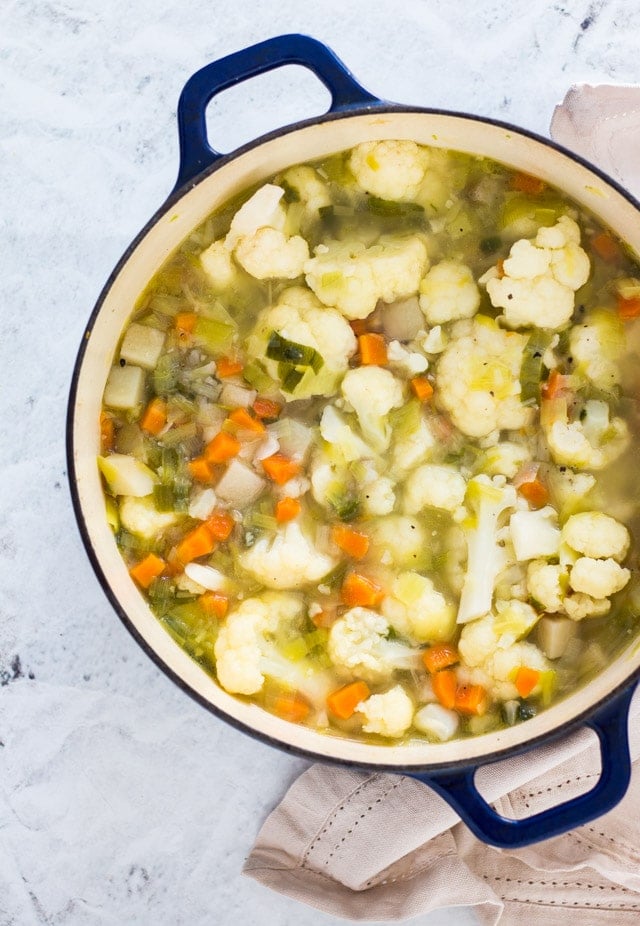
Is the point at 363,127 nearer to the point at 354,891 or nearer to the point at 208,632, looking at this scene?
the point at 208,632

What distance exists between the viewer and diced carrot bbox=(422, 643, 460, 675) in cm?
224

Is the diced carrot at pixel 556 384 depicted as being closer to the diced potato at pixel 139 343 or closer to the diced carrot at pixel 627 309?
the diced carrot at pixel 627 309

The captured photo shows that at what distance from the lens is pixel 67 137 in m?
2.45

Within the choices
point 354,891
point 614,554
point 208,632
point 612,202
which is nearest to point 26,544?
point 208,632

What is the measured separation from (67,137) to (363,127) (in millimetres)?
786

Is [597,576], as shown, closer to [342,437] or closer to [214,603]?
[342,437]

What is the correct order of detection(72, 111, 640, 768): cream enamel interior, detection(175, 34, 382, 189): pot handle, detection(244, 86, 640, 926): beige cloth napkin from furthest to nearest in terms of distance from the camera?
detection(244, 86, 640, 926): beige cloth napkin < detection(72, 111, 640, 768): cream enamel interior < detection(175, 34, 382, 189): pot handle

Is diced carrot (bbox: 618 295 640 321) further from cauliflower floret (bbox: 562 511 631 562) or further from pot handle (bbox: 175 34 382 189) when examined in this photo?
pot handle (bbox: 175 34 382 189)

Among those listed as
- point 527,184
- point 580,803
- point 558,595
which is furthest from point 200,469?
point 580,803

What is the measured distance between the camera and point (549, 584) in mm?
2182

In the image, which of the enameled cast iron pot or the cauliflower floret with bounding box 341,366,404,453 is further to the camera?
the cauliflower floret with bounding box 341,366,404,453

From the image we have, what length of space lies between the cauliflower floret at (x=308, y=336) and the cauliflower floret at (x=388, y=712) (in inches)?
27.1

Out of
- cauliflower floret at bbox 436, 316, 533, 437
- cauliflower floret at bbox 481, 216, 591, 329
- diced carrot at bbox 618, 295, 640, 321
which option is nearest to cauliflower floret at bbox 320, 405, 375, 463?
cauliflower floret at bbox 436, 316, 533, 437

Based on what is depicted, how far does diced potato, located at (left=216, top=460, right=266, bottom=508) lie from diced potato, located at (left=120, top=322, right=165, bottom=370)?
1.03ft
